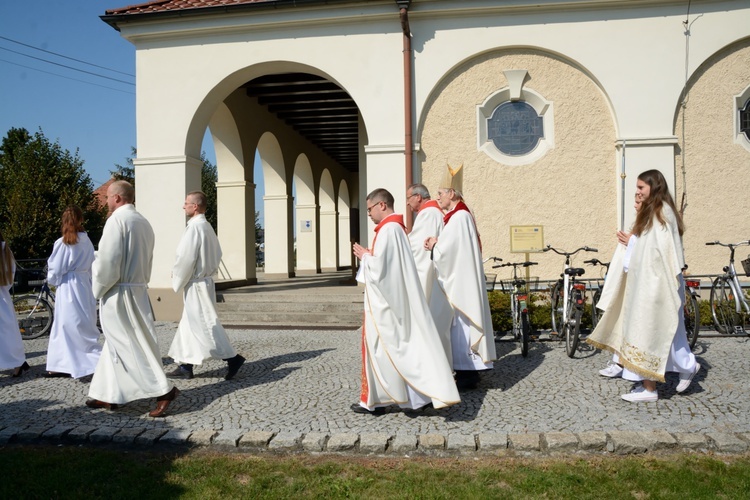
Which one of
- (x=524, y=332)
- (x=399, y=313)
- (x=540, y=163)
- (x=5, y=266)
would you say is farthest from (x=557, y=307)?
(x=5, y=266)

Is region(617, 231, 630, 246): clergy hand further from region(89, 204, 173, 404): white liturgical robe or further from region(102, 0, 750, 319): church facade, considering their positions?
region(102, 0, 750, 319): church facade

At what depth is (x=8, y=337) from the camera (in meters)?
6.60

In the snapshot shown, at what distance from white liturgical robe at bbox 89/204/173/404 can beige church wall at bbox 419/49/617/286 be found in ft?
20.8

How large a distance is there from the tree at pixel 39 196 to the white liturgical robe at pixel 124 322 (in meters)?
21.2

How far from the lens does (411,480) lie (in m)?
3.66

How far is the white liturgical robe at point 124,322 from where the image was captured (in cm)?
506

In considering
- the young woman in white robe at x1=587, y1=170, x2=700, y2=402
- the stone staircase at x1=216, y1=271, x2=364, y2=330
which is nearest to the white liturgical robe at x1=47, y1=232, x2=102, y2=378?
the stone staircase at x1=216, y1=271, x2=364, y2=330

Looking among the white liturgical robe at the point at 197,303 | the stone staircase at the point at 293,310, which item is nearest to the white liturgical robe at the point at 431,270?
the white liturgical robe at the point at 197,303

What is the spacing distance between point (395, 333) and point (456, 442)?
101 centimetres

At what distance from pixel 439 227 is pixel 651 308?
2.08 meters

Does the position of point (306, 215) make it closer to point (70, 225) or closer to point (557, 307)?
point (557, 307)

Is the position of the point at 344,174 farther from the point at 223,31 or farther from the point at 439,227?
the point at 439,227

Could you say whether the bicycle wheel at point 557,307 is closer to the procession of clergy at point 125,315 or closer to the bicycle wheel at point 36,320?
the procession of clergy at point 125,315

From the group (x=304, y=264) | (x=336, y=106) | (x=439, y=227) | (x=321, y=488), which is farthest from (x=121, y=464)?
(x=304, y=264)
